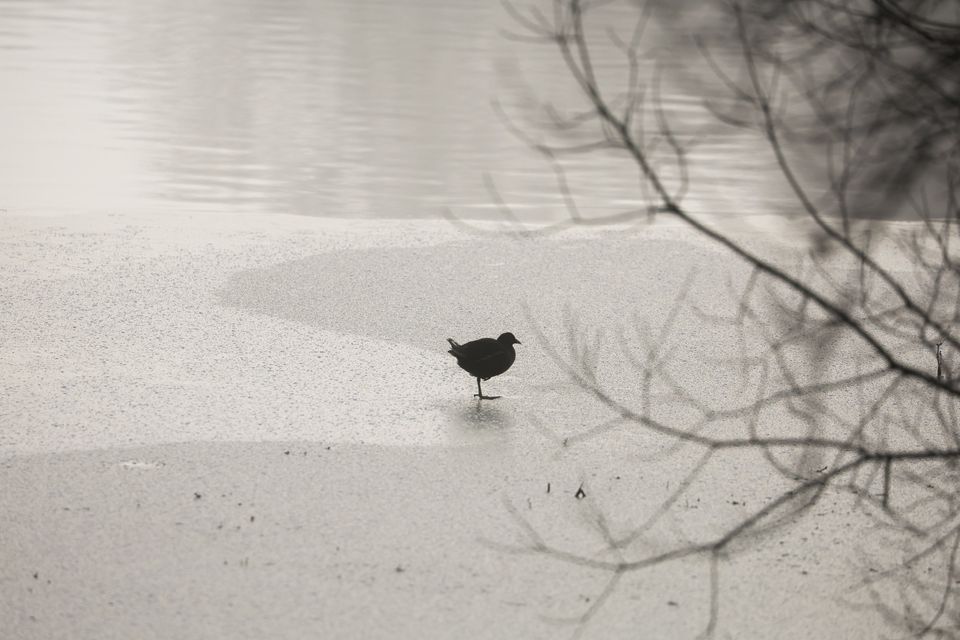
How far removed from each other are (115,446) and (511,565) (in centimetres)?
117

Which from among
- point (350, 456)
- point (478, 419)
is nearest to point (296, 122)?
point (478, 419)

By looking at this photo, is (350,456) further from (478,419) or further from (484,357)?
(484,357)

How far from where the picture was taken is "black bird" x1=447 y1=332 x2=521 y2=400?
3.80m

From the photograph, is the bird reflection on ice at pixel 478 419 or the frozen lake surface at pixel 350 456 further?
the bird reflection on ice at pixel 478 419

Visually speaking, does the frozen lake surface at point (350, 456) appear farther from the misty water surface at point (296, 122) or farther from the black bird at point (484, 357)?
the misty water surface at point (296, 122)

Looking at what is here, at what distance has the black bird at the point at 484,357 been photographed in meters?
3.80

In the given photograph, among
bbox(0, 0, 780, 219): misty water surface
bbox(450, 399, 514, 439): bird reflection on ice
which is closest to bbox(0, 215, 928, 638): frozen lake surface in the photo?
bbox(450, 399, 514, 439): bird reflection on ice

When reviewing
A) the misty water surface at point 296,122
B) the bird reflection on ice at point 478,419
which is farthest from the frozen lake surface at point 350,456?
the misty water surface at point 296,122

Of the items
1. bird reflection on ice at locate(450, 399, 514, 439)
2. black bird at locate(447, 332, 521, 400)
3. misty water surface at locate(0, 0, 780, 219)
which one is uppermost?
black bird at locate(447, 332, 521, 400)

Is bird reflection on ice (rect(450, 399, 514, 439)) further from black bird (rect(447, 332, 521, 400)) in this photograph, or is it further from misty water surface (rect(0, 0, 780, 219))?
misty water surface (rect(0, 0, 780, 219))

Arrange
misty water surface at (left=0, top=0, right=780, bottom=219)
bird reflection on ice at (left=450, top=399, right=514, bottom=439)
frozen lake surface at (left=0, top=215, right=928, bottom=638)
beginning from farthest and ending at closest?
misty water surface at (left=0, top=0, right=780, bottom=219)
bird reflection on ice at (left=450, top=399, right=514, bottom=439)
frozen lake surface at (left=0, top=215, right=928, bottom=638)

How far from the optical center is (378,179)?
721 cm

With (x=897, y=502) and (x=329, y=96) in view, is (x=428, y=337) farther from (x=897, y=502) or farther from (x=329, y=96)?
(x=329, y=96)

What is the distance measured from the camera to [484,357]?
3.80m
